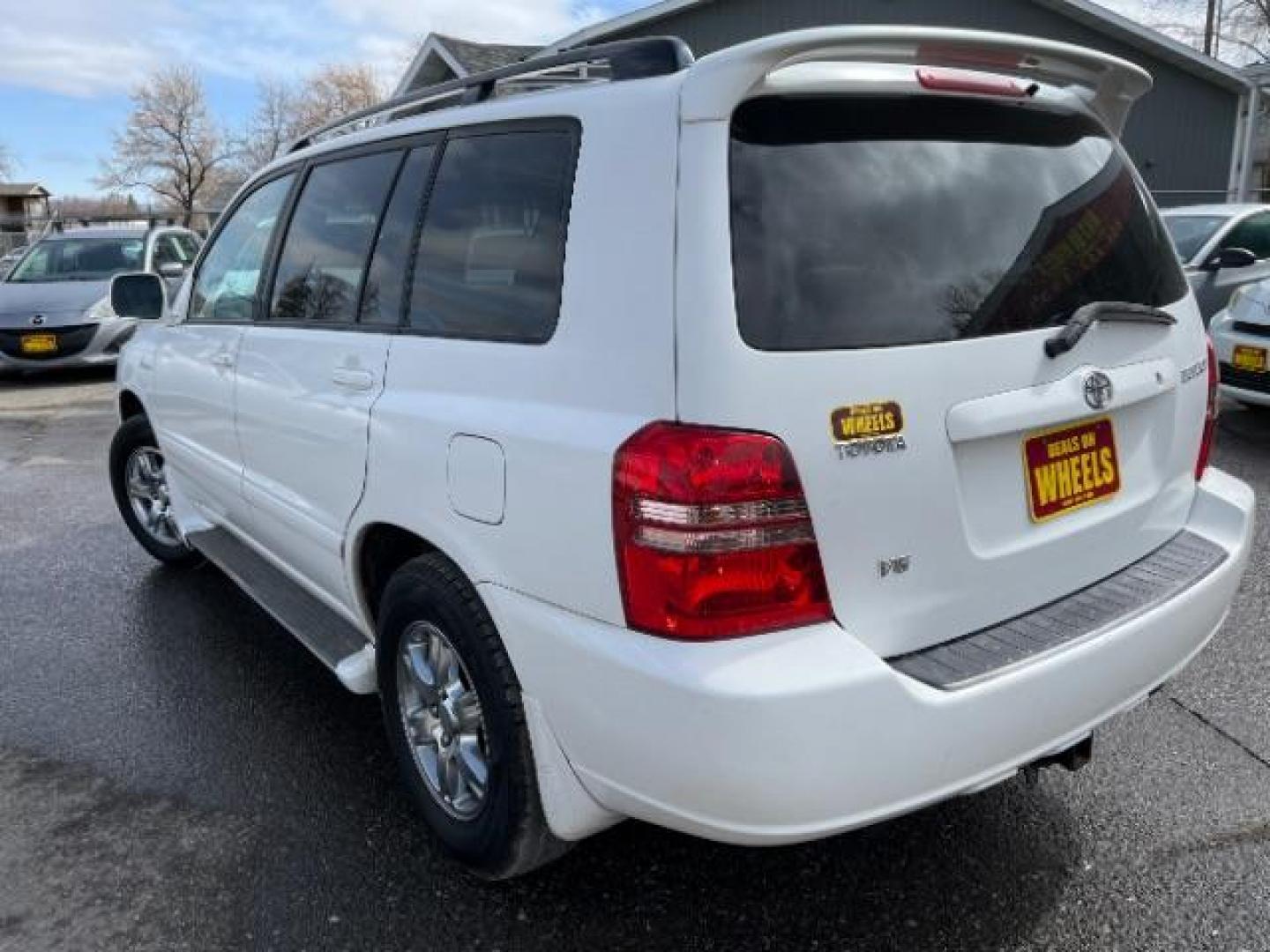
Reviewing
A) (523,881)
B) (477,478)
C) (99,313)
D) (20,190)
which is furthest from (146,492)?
(20,190)

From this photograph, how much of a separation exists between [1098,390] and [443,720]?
1.71 meters

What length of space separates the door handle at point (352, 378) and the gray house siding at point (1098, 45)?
54.1ft

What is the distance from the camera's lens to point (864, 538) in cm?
189

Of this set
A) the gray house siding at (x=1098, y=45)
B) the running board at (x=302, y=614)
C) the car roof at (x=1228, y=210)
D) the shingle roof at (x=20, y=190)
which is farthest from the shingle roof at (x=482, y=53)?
the shingle roof at (x=20, y=190)

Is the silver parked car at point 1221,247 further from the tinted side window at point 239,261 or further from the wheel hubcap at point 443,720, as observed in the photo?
the wheel hubcap at point 443,720

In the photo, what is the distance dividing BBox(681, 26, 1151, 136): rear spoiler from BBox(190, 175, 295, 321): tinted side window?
2.09 metres

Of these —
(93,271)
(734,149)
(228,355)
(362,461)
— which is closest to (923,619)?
(734,149)

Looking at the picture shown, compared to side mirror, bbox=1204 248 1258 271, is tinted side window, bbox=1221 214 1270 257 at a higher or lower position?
higher

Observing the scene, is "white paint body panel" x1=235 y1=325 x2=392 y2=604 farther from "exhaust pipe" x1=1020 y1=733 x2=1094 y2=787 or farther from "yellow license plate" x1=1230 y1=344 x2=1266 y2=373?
"yellow license plate" x1=1230 y1=344 x2=1266 y2=373

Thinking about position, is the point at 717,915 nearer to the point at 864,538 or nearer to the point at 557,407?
the point at 864,538

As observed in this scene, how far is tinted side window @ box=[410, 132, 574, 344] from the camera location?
2.16 meters

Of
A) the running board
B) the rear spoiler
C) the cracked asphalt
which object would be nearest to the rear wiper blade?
the rear spoiler

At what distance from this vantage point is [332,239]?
308 cm

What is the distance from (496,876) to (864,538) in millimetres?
1206
